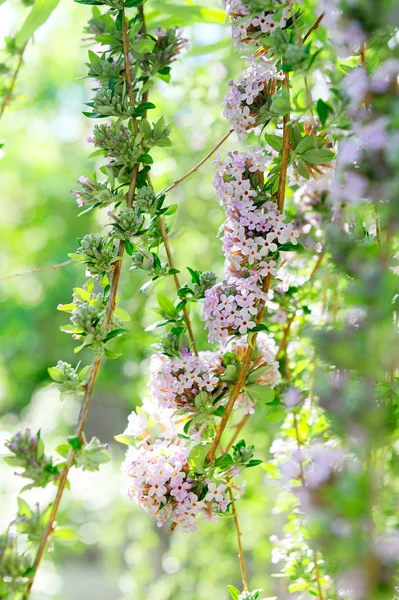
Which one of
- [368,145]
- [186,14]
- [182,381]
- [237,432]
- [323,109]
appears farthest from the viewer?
[186,14]

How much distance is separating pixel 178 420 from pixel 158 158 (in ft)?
3.88

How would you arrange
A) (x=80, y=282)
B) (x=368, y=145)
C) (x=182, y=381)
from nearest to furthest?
1. (x=368, y=145)
2. (x=182, y=381)
3. (x=80, y=282)

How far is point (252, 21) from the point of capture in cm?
66

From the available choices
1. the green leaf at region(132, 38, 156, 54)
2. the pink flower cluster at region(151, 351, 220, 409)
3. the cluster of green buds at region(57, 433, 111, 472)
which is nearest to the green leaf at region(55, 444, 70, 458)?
the cluster of green buds at region(57, 433, 111, 472)

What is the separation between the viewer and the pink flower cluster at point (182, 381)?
692 mm

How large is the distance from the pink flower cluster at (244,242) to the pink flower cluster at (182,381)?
0.12 feet

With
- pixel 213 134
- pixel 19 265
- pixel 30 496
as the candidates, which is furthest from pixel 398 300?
pixel 19 265

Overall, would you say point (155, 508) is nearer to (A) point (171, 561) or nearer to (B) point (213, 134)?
(B) point (213, 134)

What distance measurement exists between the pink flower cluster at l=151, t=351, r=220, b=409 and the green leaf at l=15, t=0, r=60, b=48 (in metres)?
0.55

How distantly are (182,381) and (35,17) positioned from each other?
0.60m

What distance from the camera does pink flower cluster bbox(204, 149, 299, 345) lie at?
0.67 meters

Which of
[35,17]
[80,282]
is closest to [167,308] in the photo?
[35,17]

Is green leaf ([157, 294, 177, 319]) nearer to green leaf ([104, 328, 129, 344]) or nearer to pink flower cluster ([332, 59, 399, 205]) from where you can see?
green leaf ([104, 328, 129, 344])

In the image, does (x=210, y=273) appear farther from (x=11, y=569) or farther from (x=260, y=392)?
(x=11, y=569)
